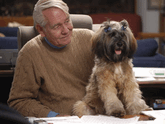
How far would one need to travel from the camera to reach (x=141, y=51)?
11.8ft

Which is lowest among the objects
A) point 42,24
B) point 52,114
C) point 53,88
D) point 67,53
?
point 52,114

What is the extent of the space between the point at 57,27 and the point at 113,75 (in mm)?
555

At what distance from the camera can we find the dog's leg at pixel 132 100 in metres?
1.56

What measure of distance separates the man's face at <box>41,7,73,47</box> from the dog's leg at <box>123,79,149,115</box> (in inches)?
22.4

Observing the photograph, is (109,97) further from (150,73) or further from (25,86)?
(150,73)

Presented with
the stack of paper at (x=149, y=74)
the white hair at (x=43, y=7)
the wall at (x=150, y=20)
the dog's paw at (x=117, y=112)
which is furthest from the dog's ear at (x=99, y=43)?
the wall at (x=150, y=20)

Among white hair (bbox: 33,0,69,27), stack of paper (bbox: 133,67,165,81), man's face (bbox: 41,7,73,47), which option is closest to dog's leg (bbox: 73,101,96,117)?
man's face (bbox: 41,7,73,47)

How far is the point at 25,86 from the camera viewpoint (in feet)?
5.63

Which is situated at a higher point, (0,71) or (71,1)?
(71,1)

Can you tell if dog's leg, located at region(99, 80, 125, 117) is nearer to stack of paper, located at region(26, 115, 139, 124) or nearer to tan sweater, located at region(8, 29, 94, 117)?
stack of paper, located at region(26, 115, 139, 124)

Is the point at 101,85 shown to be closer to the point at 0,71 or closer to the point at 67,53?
the point at 67,53

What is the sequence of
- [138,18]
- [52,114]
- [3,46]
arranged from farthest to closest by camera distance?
1. [138,18]
2. [3,46]
3. [52,114]

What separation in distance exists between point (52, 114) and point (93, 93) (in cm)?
33

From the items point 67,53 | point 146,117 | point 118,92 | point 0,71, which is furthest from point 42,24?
point 0,71
